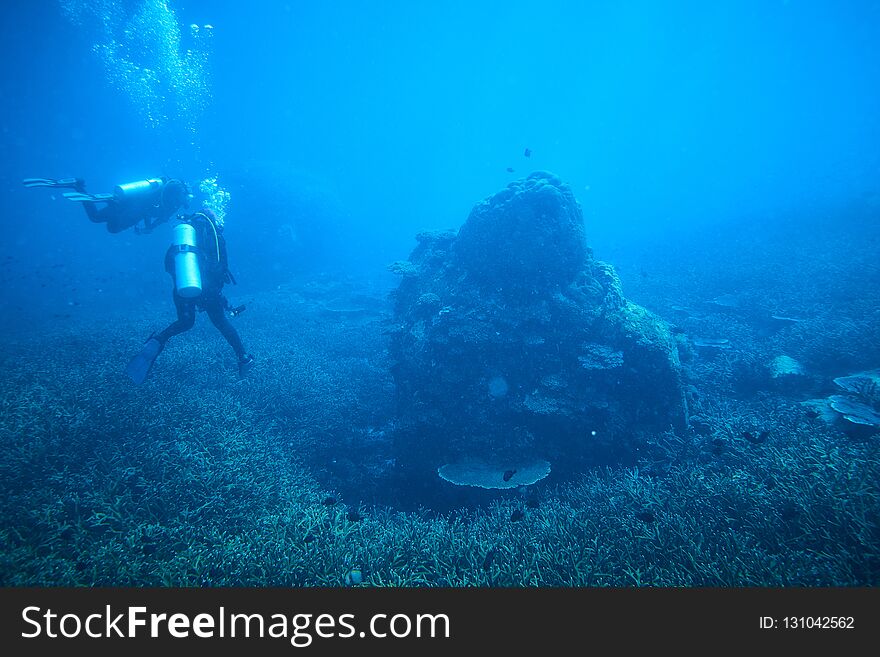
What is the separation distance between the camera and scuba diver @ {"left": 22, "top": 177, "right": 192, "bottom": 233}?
718 centimetres

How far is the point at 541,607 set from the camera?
3271mm

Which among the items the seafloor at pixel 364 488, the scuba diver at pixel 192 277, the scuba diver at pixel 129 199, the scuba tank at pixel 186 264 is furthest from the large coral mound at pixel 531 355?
the scuba diver at pixel 129 199

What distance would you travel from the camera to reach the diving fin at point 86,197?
22.3 feet

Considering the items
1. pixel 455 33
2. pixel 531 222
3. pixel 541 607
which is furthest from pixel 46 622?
pixel 455 33

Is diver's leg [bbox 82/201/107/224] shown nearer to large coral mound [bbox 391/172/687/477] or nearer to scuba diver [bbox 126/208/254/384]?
scuba diver [bbox 126/208/254/384]

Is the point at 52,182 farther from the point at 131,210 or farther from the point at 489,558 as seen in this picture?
the point at 489,558

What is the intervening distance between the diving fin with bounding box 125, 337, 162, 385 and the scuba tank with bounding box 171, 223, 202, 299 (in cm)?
159

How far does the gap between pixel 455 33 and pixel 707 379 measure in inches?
3595

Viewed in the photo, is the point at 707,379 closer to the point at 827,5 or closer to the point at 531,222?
the point at 531,222

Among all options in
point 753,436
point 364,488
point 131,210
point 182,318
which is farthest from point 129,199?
point 753,436

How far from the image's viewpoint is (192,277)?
22.1 ft

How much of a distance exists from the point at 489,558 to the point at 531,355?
462 centimetres

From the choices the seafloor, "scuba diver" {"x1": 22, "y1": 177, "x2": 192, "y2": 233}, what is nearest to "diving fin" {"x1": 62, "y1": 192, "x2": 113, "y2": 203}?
"scuba diver" {"x1": 22, "y1": 177, "x2": 192, "y2": 233}

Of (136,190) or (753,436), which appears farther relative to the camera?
(136,190)
